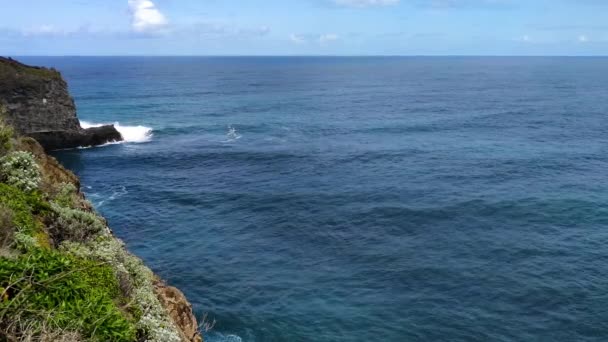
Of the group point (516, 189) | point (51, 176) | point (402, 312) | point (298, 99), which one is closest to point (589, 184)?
point (516, 189)

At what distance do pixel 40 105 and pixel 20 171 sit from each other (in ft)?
188

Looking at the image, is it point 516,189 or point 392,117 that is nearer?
point 516,189

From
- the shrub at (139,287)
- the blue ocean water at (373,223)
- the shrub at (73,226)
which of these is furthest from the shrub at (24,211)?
the blue ocean water at (373,223)

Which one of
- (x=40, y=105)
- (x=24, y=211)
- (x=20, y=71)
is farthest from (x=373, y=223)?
(x=20, y=71)

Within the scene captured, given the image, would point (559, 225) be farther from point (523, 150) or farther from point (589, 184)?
point (523, 150)

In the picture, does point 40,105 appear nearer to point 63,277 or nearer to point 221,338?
point 221,338

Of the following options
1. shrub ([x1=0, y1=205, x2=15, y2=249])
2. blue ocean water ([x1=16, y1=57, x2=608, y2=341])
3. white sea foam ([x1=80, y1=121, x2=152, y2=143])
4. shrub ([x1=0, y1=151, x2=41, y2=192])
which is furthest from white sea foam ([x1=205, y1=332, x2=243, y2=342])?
white sea foam ([x1=80, y1=121, x2=152, y2=143])

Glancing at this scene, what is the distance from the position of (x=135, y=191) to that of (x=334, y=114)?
59.0m

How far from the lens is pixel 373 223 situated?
46.7m

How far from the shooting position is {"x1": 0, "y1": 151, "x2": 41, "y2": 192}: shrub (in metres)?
21.1

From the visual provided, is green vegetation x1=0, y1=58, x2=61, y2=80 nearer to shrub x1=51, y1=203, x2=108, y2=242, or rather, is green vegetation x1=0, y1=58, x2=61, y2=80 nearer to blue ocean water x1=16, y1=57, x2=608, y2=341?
blue ocean water x1=16, y1=57, x2=608, y2=341

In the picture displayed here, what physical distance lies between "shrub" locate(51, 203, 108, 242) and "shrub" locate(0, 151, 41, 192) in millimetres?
1423

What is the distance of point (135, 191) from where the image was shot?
58031mm

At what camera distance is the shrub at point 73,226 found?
19391 mm
